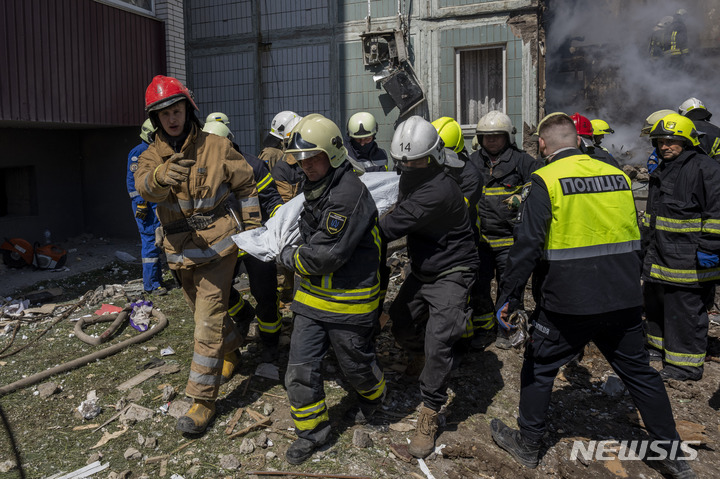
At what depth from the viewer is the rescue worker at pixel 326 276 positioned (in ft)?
10.5

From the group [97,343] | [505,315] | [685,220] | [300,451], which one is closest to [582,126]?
[685,220]

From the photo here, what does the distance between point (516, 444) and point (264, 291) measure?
2.28 meters

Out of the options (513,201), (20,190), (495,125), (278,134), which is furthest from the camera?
(20,190)

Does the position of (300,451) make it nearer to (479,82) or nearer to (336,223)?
(336,223)

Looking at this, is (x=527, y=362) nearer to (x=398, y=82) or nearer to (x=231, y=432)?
(x=231, y=432)

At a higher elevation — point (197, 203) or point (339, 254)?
point (197, 203)

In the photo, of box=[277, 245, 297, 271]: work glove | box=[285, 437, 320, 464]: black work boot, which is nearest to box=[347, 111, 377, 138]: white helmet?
box=[277, 245, 297, 271]: work glove

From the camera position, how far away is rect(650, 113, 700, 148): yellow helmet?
4438 millimetres

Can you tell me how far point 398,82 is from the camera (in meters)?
9.73

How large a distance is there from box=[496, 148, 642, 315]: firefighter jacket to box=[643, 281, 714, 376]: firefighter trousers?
6.20ft

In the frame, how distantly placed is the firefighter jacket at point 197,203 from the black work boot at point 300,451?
1.36 meters

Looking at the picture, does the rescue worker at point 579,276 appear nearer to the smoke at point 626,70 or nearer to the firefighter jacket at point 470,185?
the firefighter jacket at point 470,185

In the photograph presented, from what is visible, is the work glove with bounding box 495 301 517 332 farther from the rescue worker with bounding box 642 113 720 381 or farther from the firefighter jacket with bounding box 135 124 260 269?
the rescue worker with bounding box 642 113 720 381

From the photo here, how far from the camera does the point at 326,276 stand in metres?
3.28
